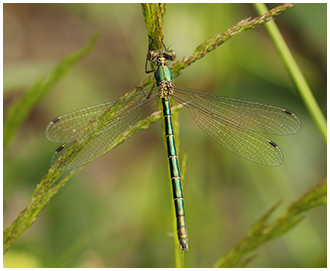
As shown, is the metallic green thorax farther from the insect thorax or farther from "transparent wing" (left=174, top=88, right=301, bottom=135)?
"transparent wing" (left=174, top=88, right=301, bottom=135)

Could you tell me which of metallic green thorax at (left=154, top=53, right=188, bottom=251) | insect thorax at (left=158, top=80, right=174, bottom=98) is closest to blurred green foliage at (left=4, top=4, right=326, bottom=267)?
metallic green thorax at (left=154, top=53, right=188, bottom=251)

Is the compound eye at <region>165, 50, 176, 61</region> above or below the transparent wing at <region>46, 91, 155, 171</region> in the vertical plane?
above

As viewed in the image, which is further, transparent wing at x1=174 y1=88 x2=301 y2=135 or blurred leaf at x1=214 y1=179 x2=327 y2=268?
transparent wing at x1=174 y1=88 x2=301 y2=135

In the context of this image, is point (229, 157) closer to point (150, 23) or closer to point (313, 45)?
point (313, 45)

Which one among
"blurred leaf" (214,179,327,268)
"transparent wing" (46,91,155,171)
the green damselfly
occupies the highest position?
the green damselfly

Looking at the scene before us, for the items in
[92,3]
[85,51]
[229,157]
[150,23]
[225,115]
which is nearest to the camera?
[150,23]

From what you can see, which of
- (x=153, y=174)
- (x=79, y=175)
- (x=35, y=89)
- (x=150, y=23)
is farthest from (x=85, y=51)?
(x=153, y=174)

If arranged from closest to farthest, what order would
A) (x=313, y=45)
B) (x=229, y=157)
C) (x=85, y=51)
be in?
(x=85, y=51)
(x=229, y=157)
(x=313, y=45)
